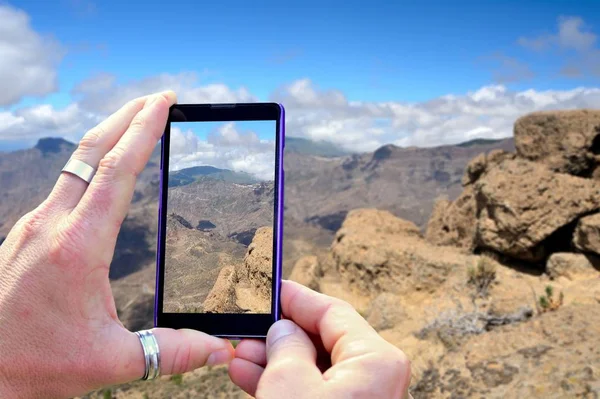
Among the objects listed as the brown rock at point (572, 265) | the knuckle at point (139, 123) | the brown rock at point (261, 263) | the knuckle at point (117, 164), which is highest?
the knuckle at point (139, 123)

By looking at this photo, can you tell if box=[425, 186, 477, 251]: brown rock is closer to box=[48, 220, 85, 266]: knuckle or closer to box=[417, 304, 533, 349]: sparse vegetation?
box=[417, 304, 533, 349]: sparse vegetation

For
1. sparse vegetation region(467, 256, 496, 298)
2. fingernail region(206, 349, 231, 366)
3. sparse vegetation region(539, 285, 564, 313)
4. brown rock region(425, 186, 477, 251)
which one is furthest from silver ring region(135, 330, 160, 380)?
brown rock region(425, 186, 477, 251)

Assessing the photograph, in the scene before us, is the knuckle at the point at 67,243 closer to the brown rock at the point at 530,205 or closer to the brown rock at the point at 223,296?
the brown rock at the point at 223,296

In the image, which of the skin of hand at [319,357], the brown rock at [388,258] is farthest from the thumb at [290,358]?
the brown rock at [388,258]

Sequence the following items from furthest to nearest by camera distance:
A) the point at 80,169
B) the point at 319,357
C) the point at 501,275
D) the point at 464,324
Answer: the point at 501,275 → the point at 464,324 → the point at 319,357 → the point at 80,169

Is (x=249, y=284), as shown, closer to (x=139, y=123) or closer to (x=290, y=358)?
(x=290, y=358)

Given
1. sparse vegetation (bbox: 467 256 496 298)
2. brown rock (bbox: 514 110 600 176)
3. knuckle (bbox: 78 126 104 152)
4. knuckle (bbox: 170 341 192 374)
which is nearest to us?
knuckle (bbox: 78 126 104 152)

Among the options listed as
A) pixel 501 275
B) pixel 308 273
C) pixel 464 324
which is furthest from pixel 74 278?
pixel 308 273
